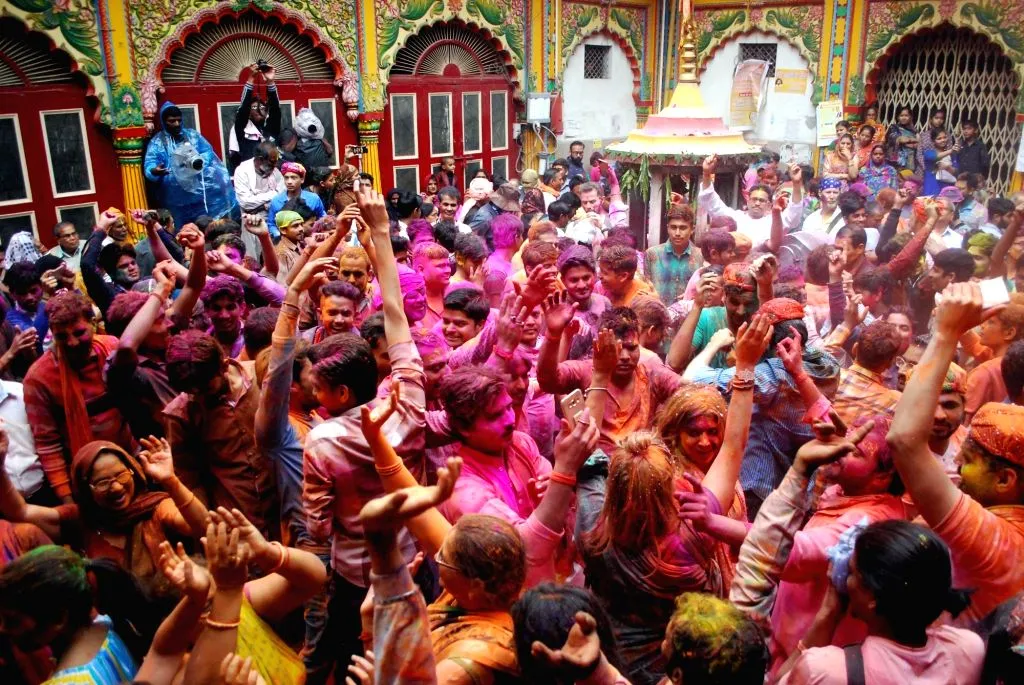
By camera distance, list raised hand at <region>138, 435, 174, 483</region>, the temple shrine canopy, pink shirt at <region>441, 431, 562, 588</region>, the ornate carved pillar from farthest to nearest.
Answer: the ornate carved pillar
the temple shrine canopy
raised hand at <region>138, 435, 174, 483</region>
pink shirt at <region>441, 431, 562, 588</region>

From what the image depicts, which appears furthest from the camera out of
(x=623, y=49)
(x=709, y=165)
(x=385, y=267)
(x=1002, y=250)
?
(x=623, y=49)

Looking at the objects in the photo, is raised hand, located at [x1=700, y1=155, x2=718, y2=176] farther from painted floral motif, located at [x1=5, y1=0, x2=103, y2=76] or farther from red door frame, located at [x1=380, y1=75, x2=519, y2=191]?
painted floral motif, located at [x1=5, y1=0, x2=103, y2=76]

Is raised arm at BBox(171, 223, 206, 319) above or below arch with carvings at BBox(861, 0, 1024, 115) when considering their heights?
below

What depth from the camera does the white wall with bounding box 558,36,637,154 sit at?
14742mm

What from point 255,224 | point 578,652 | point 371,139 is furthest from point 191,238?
point 371,139

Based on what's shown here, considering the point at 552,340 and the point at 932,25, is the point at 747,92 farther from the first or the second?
the point at 552,340

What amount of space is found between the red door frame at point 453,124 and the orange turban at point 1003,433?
10473 millimetres

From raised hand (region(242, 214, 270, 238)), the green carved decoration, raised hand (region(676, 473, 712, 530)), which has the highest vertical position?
the green carved decoration

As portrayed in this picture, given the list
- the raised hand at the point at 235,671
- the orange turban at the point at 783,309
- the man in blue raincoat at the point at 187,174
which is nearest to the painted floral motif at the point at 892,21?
the man in blue raincoat at the point at 187,174

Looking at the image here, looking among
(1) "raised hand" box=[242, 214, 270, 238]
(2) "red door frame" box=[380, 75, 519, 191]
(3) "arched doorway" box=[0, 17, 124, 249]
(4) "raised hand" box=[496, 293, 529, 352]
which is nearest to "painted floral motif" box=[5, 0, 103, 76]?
(3) "arched doorway" box=[0, 17, 124, 249]

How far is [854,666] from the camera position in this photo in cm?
179

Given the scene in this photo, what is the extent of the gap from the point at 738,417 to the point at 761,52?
14.1 m

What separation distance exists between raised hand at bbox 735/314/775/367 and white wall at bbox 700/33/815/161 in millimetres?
13049

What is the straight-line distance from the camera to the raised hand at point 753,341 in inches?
110
